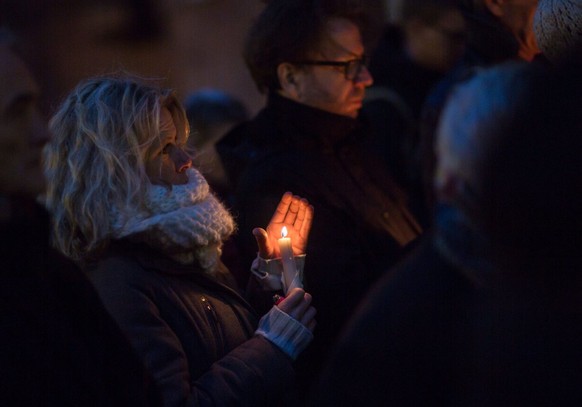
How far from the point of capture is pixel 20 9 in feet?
29.3

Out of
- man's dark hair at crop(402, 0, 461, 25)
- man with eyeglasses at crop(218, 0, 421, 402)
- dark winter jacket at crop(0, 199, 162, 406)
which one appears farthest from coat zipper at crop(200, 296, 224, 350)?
man's dark hair at crop(402, 0, 461, 25)

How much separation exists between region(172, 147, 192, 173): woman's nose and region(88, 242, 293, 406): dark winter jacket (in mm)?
267

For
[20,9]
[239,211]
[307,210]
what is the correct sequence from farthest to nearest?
[20,9]
[239,211]
[307,210]

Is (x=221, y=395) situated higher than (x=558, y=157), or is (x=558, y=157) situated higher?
(x=558, y=157)

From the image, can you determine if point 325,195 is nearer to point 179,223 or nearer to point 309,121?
point 309,121

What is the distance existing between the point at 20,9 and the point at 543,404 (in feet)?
28.2

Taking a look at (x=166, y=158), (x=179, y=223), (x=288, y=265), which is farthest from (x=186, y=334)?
(x=166, y=158)

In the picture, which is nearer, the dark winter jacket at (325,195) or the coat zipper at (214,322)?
the coat zipper at (214,322)

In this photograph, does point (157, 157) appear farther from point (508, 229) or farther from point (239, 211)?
point (508, 229)

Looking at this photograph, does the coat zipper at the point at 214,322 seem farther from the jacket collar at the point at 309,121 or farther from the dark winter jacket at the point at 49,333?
the jacket collar at the point at 309,121

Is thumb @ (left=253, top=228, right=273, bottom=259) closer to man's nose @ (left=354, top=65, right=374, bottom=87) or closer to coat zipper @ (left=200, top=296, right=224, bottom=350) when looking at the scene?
coat zipper @ (left=200, top=296, right=224, bottom=350)

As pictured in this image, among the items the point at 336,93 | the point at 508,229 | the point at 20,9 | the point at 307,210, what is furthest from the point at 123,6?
the point at 508,229

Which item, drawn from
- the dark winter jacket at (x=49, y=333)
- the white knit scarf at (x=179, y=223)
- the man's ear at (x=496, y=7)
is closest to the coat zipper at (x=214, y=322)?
the white knit scarf at (x=179, y=223)

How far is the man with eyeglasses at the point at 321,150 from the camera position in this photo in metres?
3.13
